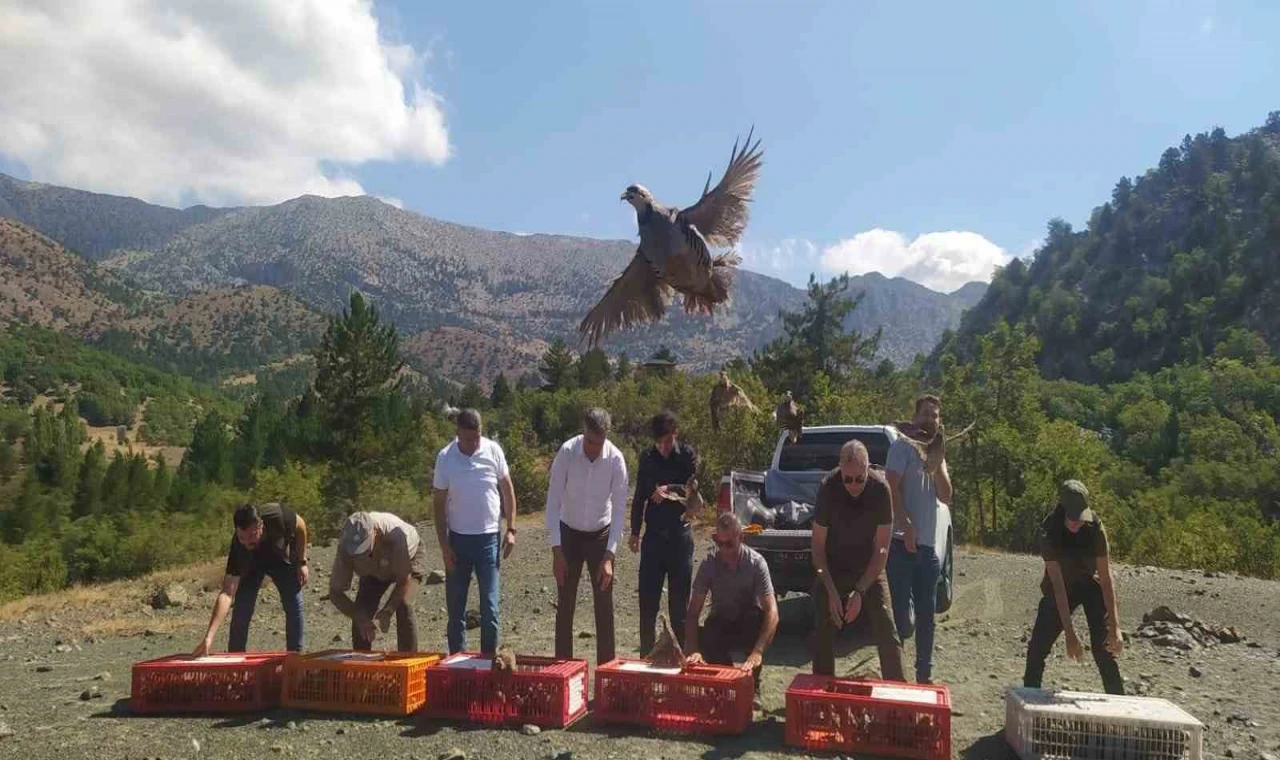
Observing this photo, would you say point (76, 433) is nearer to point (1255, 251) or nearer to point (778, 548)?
point (778, 548)

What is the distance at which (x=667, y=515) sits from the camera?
6.15m

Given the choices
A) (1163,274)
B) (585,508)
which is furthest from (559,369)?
(1163,274)

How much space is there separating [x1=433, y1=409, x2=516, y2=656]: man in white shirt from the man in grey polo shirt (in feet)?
4.88

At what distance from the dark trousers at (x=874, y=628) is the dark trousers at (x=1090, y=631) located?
901 mm

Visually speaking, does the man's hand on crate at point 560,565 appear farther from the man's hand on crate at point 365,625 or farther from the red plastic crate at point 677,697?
the man's hand on crate at point 365,625

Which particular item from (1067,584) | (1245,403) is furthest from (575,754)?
(1245,403)

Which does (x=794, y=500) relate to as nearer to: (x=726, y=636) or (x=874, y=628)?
(x=726, y=636)

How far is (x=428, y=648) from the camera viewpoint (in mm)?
8930

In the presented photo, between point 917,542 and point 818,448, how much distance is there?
425cm

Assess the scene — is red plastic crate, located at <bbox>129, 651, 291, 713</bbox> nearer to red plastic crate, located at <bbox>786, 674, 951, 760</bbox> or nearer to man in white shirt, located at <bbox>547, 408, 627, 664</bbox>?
man in white shirt, located at <bbox>547, 408, 627, 664</bbox>

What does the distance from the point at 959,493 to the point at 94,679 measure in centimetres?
2420

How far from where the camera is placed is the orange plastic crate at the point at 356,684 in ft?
→ 17.9

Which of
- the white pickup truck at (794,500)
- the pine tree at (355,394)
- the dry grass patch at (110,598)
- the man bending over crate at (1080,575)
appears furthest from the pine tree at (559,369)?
the man bending over crate at (1080,575)

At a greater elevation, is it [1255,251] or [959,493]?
[1255,251]
